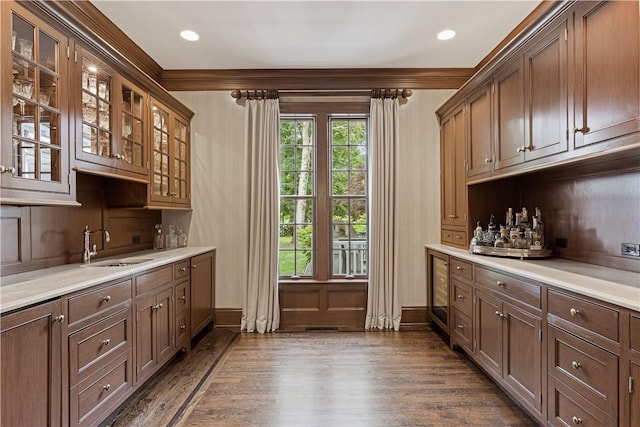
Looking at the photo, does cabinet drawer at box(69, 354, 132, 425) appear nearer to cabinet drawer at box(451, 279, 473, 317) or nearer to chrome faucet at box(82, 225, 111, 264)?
chrome faucet at box(82, 225, 111, 264)

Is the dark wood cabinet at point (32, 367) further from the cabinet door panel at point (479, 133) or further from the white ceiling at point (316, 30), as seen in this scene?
the cabinet door panel at point (479, 133)

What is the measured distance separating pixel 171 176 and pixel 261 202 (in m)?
0.97

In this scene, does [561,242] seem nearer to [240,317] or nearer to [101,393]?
[240,317]

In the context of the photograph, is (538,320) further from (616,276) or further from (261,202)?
(261,202)

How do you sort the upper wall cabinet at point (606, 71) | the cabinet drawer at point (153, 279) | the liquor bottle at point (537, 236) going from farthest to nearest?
the liquor bottle at point (537, 236)
the cabinet drawer at point (153, 279)
the upper wall cabinet at point (606, 71)

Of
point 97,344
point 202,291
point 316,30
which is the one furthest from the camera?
point 202,291

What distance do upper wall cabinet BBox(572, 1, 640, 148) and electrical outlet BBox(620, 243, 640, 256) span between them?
0.74 metres

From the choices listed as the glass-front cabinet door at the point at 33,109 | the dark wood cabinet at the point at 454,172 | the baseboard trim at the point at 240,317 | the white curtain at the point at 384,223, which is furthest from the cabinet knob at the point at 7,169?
the dark wood cabinet at the point at 454,172

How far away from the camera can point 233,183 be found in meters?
3.78

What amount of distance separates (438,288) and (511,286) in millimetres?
1386

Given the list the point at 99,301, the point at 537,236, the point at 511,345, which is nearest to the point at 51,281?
the point at 99,301

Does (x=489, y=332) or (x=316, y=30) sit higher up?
(x=316, y=30)

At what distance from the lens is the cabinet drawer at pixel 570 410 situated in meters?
1.45

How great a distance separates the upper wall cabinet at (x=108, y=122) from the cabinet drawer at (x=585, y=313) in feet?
9.71
